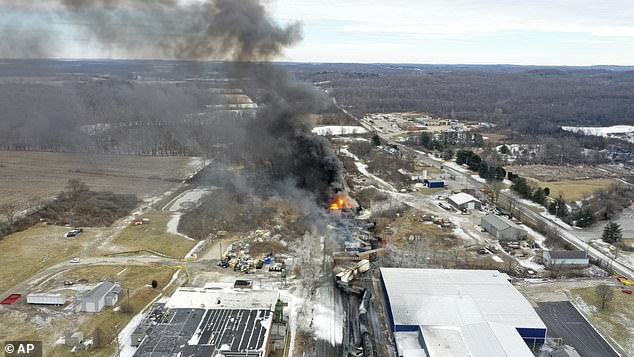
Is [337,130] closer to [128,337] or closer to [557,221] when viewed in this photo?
[557,221]

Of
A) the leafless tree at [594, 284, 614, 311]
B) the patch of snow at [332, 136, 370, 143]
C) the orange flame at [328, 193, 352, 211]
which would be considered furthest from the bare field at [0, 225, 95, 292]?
the patch of snow at [332, 136, 370, 143]

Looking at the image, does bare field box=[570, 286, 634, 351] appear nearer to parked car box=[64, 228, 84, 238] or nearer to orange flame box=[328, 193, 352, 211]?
orange flame box=[328, 193, 352, 211]

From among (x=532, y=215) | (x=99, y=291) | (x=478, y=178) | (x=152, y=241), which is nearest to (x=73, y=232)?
(x=152, y=241)

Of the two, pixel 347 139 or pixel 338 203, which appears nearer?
pixel 338 203

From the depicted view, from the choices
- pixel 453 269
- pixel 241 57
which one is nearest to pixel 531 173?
pixel 453 269

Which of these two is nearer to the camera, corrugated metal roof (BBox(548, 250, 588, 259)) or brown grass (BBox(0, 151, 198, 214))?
corrugated metal roof (BBox(548, 250, 588, 259))

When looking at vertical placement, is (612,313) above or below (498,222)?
below
